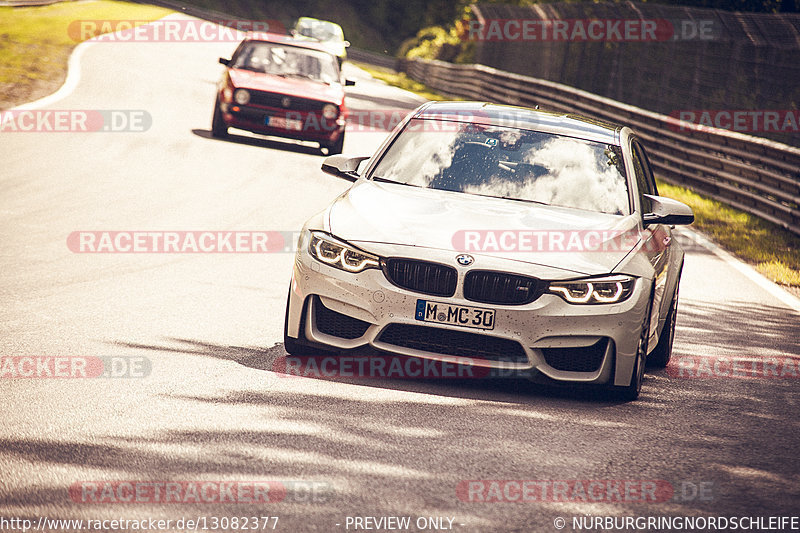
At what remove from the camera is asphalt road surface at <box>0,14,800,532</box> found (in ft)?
14.1

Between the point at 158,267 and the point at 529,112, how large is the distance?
3694mm

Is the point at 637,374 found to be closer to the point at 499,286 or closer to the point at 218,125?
the point at 499,286

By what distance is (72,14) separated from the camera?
42.2 metres

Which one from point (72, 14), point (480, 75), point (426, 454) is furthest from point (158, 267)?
point (72, 14)

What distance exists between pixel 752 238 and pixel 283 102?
7876 millimetres

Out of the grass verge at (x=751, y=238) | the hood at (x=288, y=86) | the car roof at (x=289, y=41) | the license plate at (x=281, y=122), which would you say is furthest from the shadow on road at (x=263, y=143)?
the grass verge at (x=751, y=238)

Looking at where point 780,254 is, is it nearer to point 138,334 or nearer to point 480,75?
point 138,334

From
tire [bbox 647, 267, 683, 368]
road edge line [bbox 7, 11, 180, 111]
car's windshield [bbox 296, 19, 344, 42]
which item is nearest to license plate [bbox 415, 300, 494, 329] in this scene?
tire [bbox 647, 267, 683, 368]

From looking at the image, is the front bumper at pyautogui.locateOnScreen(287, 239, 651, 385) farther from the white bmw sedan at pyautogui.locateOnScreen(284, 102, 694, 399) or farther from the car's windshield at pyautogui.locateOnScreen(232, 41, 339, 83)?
the car's windshield at pyautogui.locateOnScreen(232, 41, 339, 83)

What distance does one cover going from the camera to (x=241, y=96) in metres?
18.0

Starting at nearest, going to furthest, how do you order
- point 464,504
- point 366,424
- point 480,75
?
1. point 464,504
2. point 366,424
3. point 480,75

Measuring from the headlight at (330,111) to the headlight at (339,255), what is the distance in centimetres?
1213

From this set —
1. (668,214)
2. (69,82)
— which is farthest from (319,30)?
(668,214)

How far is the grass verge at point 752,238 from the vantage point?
41.7ft
